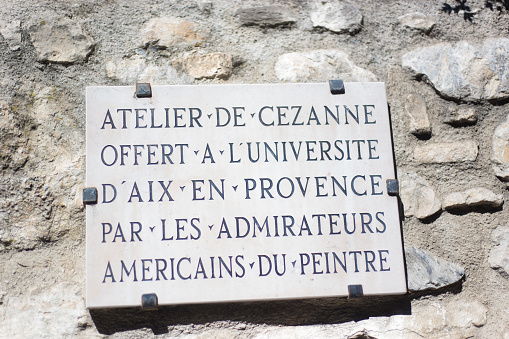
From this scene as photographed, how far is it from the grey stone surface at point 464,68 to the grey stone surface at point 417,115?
0.33 ft

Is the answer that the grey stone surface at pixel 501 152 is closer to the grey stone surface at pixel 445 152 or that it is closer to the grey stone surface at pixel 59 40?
the grey stone surface at pixel 445 152

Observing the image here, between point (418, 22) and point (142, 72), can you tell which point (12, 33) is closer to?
point (142, 72)

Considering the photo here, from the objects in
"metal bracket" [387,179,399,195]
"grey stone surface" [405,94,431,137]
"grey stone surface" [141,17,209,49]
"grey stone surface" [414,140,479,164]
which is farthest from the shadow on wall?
"grey stone surface" [141,17,209,49]

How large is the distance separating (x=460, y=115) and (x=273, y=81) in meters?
0.76

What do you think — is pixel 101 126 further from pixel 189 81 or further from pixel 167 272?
pixel 167 272

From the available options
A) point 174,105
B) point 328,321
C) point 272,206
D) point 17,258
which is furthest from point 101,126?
point 328,321

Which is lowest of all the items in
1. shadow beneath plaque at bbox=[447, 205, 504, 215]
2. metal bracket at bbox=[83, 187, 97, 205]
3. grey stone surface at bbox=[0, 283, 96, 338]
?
grey stone surface at bbox=[0, 283, 96, 338]

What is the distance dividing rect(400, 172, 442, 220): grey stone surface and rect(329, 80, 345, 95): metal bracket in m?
0.41

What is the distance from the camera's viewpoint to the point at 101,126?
75.2 inches

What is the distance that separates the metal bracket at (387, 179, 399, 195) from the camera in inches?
75.4

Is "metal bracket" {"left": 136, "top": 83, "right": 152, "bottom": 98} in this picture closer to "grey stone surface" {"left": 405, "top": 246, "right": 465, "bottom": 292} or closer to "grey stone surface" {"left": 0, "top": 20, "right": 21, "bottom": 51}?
"grey stone surface" {"left": 0, "top": 20, "right": 21, "bottom": 51}

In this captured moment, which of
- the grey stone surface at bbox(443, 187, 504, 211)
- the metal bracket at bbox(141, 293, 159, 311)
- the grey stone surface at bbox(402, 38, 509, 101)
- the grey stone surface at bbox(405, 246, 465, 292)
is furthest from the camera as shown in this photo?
the grey stone surface at bbox(402, 38, 509, 101)

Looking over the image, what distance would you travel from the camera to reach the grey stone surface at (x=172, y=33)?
2096 millimetres

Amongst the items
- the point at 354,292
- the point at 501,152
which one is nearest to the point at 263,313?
the point at 354,292
